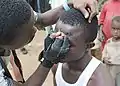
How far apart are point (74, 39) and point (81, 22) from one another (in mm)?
86

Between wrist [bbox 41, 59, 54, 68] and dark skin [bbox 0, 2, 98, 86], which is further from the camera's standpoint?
wrist [bbox 41, 59, 54, 68]

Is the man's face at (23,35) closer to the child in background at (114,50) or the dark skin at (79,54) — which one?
the dark skin at (79,54)

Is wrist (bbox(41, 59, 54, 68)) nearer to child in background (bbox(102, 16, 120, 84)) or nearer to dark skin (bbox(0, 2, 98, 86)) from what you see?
dark skin (bbox(0, 2, 98, 86))

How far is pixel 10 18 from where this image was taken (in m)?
1.27

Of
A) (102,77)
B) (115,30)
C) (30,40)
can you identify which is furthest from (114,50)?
(30,40)

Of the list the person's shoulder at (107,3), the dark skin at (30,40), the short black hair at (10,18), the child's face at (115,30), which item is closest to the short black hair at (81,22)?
the dark skin at (30,40)

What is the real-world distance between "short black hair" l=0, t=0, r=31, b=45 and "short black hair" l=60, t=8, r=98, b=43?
22 cm

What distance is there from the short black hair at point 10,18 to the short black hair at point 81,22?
22 centimetres

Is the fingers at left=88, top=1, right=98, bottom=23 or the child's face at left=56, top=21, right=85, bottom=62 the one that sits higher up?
the fingers at left=88, top=1, right=98, bottom=23

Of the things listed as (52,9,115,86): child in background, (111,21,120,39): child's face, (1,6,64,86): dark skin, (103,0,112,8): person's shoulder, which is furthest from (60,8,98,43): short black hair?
(103,0,112,8): person's shoulder

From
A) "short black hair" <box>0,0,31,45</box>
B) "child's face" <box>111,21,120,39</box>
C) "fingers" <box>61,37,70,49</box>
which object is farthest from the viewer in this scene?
"child's face" <box>111,21,120,39</box>

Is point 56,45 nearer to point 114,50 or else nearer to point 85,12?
point 85,12

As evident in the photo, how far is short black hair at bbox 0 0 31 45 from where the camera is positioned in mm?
1262

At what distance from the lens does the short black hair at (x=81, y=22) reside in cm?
141
